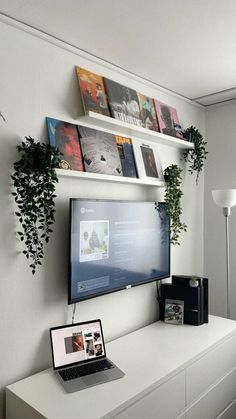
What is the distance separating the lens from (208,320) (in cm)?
261

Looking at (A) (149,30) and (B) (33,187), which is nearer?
(B) (33,187)

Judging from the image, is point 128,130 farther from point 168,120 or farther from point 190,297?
point 190,297

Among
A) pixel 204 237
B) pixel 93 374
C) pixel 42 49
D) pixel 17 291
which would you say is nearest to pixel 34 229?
pixel 17 291

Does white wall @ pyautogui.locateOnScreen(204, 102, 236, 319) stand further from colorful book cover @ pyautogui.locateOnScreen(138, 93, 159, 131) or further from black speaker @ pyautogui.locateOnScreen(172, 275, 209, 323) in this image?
colorful book cover @ pyautogui.locateOnScreen(138, 93, 159, 131)

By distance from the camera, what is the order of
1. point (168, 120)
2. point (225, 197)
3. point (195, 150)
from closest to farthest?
point (225, 197), point (168, 120), point (195, 150)

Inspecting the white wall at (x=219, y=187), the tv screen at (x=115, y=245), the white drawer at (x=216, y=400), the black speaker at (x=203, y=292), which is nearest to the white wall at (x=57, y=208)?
the tv screen at (x=115, y=245)

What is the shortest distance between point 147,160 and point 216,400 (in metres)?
1.72

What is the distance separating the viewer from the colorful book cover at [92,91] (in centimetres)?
211

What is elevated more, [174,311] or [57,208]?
[57,208]

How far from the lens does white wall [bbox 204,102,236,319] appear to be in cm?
303

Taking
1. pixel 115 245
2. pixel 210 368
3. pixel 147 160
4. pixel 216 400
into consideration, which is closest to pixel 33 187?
pixel 115 245

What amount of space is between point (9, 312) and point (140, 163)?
1348mm

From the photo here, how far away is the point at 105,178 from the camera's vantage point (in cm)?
214

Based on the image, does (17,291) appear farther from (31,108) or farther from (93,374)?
(31,108)
